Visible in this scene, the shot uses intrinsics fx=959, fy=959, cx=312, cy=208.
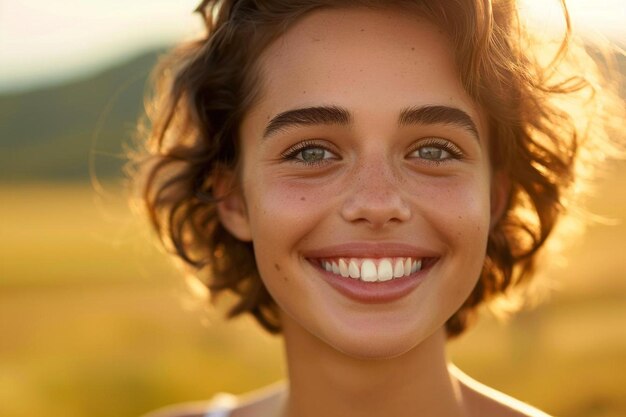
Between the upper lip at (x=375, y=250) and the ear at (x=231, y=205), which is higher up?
the upper lip at (x=375, y=250)

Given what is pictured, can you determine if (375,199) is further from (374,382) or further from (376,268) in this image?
(374,382)

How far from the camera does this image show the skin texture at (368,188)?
277 cm

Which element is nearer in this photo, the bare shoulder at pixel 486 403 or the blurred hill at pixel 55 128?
the bare shoulder at pixel 486 403

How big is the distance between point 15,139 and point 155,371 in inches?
1514

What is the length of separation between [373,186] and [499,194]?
2.32 ft

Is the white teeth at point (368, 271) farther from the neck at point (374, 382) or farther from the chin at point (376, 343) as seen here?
the neck at point (374, 382)

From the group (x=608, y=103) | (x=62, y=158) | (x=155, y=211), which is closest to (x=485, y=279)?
(x=608, y=103)

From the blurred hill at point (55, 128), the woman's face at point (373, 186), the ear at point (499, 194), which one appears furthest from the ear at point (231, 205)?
the blurred hill at point (55, 128)

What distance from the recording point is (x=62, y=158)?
4019cm

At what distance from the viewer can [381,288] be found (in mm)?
2832

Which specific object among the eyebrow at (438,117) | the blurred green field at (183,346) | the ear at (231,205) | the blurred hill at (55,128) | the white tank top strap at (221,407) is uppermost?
the eyebrow at (438,117)

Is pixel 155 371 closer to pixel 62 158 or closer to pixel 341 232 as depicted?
pixel 341 232

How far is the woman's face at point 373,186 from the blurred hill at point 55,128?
2865 centimetres

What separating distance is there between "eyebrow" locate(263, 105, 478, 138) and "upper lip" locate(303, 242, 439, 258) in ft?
1.16
